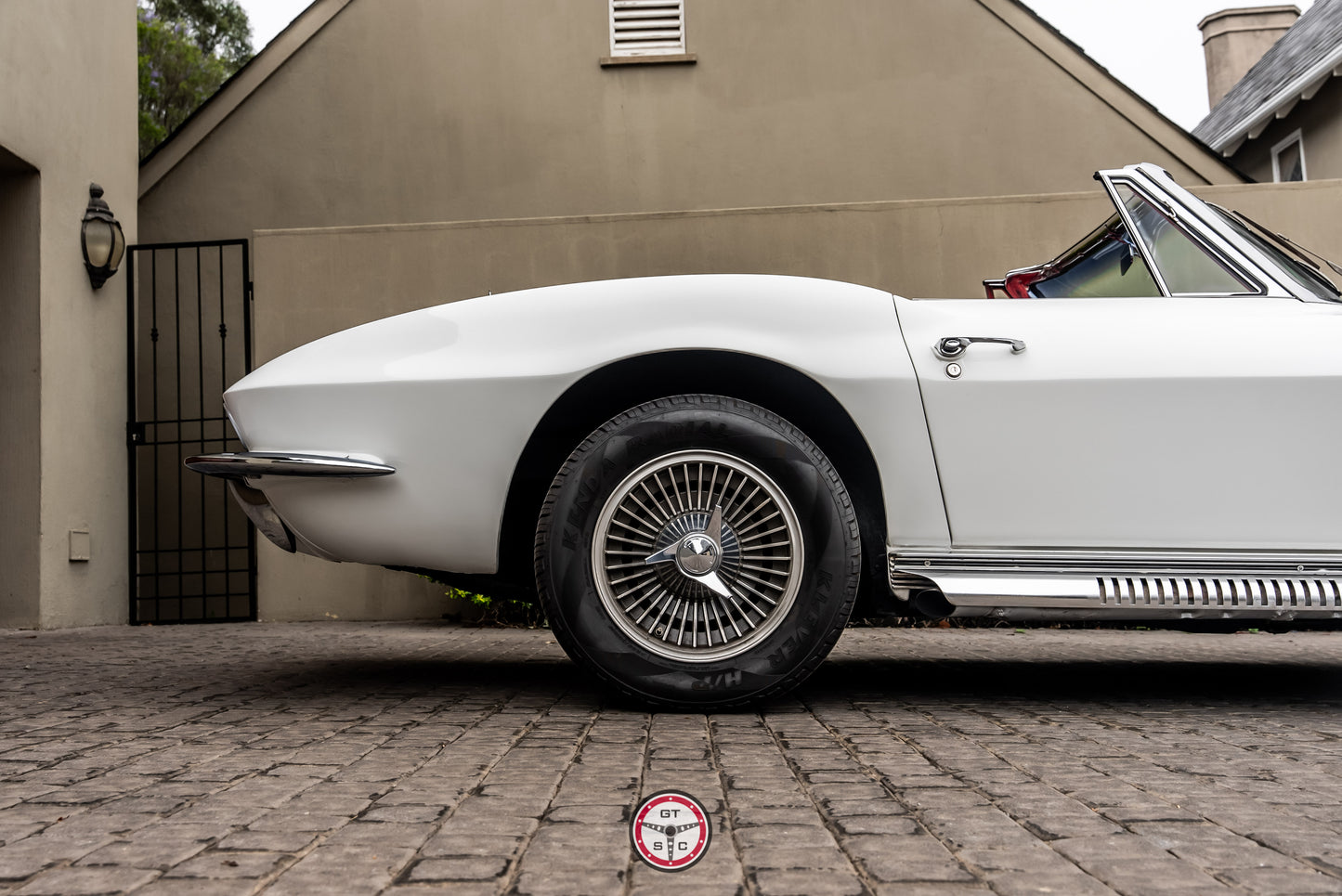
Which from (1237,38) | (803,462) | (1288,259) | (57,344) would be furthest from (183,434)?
(1237,38)

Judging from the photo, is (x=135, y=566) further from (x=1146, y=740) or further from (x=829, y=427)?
(x=1146, y=740)

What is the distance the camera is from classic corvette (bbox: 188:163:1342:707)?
298 cm

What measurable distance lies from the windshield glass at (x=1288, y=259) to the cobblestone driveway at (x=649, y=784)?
126 cm

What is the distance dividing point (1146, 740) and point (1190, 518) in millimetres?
633

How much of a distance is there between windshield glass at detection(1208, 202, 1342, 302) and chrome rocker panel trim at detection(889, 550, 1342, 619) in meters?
0.86

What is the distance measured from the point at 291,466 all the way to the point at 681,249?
4.93 m

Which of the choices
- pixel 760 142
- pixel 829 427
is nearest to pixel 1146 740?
pixel 829 427

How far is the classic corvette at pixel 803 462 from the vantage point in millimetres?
2980

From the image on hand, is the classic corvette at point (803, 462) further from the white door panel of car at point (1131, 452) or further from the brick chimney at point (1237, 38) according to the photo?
the brick chimney at point (1237, 38)

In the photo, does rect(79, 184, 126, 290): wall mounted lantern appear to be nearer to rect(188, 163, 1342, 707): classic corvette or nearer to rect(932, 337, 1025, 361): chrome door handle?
rect(188, 163, 1342, 707): classic corvette

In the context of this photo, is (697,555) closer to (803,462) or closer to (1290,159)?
(803,462)

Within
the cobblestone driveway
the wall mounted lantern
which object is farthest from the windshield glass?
the wall mounted lantern

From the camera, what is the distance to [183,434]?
8.46 m

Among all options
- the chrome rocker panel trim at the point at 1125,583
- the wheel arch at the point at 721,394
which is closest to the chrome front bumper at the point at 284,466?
the wheel arch at the point at 721,394
